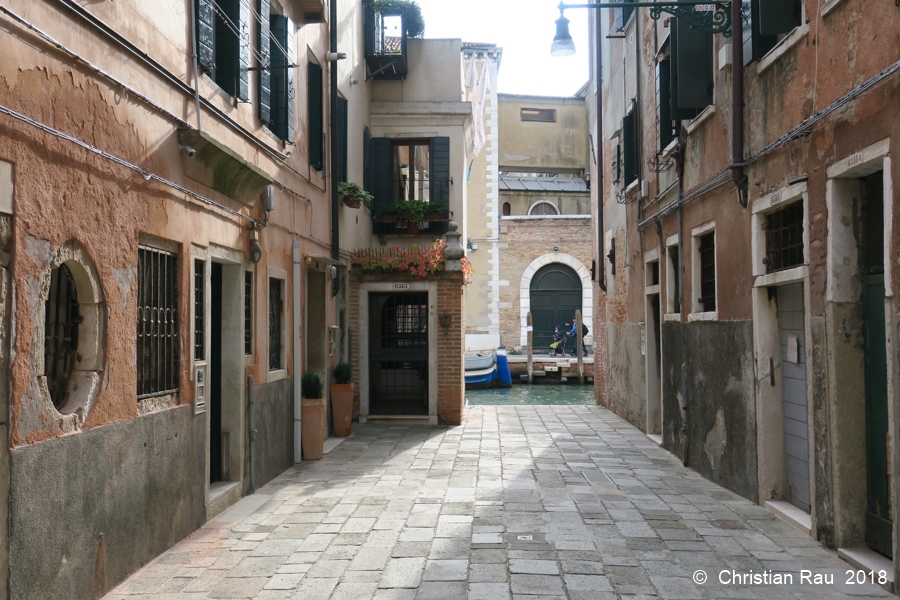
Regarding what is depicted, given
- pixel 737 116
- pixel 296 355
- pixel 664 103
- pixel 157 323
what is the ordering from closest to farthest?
pixel 157 323 → pixel 737 116 → pixel 296 355 → pixel 664 103

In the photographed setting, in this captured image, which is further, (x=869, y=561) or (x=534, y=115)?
(x=534, y=115)

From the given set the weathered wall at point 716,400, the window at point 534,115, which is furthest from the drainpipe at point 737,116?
the window at point 534,115

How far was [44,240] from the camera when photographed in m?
4.03

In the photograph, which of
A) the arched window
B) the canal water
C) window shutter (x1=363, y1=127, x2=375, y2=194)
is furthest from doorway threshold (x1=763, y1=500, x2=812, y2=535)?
the arched window

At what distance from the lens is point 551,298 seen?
3108 centimetres

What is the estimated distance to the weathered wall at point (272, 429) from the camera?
7656 millimetres

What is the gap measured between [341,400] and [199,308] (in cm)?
506

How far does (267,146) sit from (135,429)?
3656 millimetres

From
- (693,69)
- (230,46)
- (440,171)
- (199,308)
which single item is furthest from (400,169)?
(199,308)

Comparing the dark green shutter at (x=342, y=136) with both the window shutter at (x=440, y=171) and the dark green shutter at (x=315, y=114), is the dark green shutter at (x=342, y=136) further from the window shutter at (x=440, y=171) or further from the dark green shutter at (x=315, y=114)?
the window shutter at (x=440, y=171)

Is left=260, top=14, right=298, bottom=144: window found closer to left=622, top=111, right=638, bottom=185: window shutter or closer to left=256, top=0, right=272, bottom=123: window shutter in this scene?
left=256, top=0, right=272, bottom=123: window shutter

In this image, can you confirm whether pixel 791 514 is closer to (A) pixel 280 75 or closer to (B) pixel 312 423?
(B) pixel 312 423

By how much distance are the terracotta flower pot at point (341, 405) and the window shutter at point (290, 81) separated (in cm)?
387

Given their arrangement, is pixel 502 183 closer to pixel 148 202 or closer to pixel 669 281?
pixel 669 281
